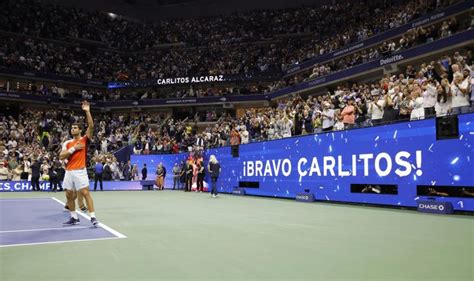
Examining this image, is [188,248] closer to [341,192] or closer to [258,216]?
[258,216]

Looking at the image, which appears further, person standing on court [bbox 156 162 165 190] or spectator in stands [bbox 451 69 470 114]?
person standing on court [bbox 156 162 165 190]

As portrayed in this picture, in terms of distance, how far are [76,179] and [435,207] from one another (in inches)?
357

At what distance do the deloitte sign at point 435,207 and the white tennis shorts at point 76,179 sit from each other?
28.8 ft

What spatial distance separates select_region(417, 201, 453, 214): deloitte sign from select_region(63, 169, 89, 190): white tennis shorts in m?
8.79

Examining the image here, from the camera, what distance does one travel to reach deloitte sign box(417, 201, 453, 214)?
35.1ft

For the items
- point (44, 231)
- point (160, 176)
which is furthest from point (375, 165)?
point (160, 176)

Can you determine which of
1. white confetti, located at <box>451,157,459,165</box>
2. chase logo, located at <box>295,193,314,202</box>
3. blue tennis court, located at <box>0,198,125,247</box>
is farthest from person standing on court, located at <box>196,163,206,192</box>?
white confetti, located at <box>451,157,459,165</box>

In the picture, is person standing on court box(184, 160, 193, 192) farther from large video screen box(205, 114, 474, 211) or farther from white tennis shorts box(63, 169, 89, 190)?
white tennis shorts box(63, 169, 89, 190)

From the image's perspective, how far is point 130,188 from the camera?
30328 mm

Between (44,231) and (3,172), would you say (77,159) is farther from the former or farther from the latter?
(3,172)

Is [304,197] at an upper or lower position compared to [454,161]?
lower

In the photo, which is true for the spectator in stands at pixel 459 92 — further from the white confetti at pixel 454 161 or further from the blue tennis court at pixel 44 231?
the blue tennis court at pixel 44 231

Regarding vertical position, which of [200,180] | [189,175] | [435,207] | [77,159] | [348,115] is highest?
[348,115]

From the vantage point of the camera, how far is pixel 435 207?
11.0 m
